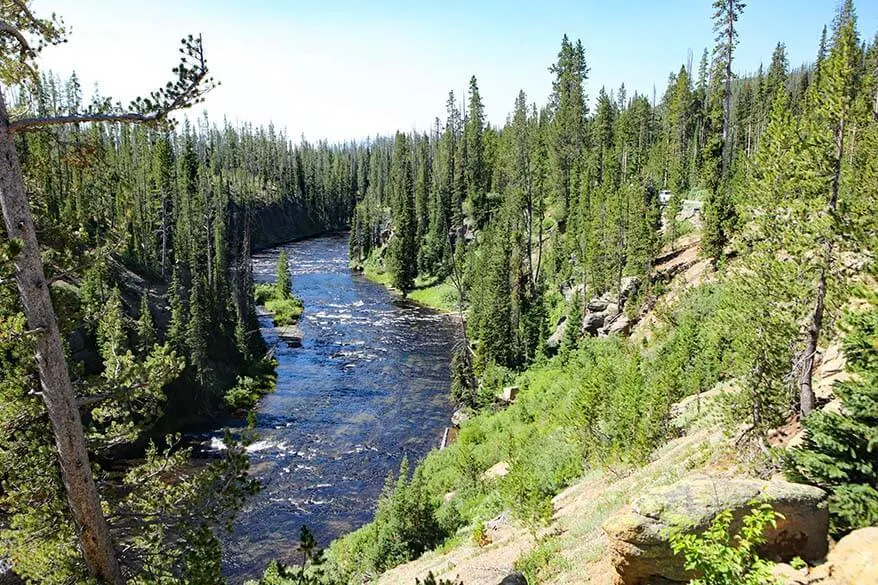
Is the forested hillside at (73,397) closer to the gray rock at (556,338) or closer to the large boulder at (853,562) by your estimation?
the large boulder at (853,562)

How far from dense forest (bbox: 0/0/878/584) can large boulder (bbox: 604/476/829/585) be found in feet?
2.63

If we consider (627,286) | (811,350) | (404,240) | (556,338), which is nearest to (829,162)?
(811,350)

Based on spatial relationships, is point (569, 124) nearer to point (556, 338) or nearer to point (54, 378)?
point (556, 338)

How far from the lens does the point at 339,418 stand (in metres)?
41.2

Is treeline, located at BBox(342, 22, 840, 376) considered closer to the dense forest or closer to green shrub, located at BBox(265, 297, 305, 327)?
the dense forest

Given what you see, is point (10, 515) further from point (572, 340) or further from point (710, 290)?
point (572, 340)

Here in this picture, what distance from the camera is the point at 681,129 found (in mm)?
84500

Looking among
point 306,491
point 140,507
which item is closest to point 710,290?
point 306,491

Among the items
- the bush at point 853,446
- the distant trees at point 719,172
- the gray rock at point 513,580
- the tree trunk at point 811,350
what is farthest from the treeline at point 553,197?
the gray rock at point 513,580

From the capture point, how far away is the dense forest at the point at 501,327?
7551mm

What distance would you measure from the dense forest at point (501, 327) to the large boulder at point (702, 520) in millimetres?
801

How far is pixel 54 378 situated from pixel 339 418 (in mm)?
34965

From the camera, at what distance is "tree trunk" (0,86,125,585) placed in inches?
270

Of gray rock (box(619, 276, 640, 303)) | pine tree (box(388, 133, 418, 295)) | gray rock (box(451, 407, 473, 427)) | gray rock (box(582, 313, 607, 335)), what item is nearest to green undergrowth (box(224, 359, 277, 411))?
gray rock (box(451, 407, 473, 427))
